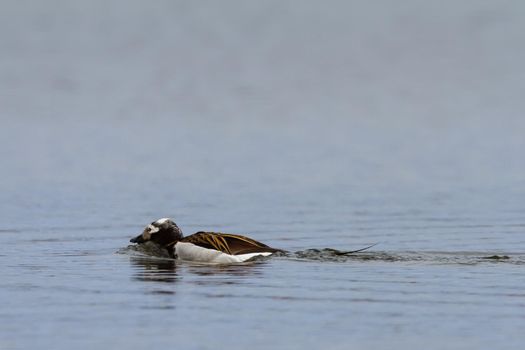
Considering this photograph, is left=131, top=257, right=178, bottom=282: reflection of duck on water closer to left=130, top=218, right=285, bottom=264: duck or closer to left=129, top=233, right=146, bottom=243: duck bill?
left=130, top=218, right=285, bottom=264: duck

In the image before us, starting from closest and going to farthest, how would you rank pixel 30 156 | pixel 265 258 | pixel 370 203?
pixel 265 258 < pixel 370 203 < pixel 30 156

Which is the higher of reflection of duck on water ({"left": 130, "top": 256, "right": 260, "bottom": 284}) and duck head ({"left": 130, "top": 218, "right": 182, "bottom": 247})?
duck head ({"left": 130, "top": 218, "right": 182, "bottom": 247})

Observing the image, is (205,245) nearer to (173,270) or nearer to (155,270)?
(173,270)

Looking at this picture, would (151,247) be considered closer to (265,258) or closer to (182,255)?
(182,255)

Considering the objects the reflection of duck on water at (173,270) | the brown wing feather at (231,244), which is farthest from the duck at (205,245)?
the reflection of duck on water at (173,270)

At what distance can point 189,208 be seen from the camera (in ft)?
91.2

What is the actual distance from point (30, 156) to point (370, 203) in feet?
33.7

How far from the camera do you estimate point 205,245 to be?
843 inches

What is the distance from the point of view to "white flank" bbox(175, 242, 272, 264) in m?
21.0

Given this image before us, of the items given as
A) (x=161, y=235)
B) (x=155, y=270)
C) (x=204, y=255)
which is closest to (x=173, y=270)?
(x=155, y=270)

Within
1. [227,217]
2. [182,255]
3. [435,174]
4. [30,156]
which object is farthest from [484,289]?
[30,156]

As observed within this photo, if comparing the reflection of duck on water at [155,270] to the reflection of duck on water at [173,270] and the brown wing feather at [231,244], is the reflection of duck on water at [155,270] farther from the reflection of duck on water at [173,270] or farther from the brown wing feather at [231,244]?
the brown wing feather at [231,244]

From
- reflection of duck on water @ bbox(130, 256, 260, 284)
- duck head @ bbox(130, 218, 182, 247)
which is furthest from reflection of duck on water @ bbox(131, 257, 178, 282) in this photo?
duck head @ bbox(130, 218, 182, 247)

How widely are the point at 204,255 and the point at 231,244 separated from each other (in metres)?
0.39
